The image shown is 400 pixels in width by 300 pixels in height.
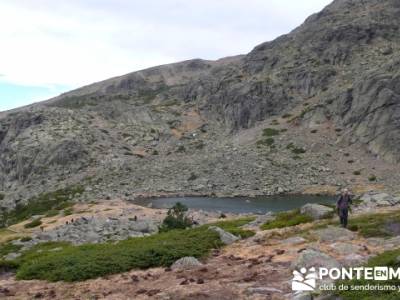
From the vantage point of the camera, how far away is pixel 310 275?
811 inches

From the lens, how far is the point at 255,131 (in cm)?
12256

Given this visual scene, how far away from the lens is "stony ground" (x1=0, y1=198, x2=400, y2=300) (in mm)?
21266

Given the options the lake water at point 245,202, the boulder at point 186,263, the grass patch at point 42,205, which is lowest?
the lake water at point 245,202

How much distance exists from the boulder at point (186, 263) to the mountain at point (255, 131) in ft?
205

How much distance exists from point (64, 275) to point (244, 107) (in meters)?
113

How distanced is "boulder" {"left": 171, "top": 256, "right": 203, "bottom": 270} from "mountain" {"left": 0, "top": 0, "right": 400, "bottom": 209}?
62.5 metres

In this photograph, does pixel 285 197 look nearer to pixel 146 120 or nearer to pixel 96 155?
pixel 96 155

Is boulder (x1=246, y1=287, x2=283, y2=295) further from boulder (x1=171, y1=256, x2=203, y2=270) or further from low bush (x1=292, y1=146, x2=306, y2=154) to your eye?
low bush (x1=292, y1=146, x2=306, y2=154)

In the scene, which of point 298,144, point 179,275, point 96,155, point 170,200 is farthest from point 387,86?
point 179,275

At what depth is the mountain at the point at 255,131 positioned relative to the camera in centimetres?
9662

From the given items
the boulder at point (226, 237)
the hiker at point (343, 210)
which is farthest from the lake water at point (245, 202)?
the hiker at point (343, 210)

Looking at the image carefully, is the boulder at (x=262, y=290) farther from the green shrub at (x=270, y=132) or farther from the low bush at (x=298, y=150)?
the green shrub at (x=270, y=132)

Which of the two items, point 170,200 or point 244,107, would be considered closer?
point 170,200

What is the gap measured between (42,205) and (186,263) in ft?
206
